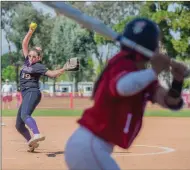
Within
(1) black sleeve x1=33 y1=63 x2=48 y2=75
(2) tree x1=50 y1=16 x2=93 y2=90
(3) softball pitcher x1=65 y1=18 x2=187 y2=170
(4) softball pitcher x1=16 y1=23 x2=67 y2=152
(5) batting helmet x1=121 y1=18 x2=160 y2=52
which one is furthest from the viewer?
(2) tree x1=50 y1=16 x2=93 y2=90

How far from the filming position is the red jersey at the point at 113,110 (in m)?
3.98

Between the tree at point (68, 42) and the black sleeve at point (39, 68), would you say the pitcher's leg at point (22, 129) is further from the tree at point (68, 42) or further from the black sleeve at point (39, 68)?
the tree at point (68, 42)

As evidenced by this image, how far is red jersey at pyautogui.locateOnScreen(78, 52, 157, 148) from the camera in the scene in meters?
3.98

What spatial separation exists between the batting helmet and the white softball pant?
0.73m

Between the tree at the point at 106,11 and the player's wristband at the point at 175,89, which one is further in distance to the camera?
the tree at the point at 106,11

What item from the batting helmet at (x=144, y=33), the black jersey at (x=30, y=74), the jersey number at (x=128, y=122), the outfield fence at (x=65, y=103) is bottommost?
the outfield fence at (x=65, y=103)

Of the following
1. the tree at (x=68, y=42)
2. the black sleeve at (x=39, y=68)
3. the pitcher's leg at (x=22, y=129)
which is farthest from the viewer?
the tree at (x=68, y=42)

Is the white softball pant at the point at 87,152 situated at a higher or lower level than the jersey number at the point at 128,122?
lower

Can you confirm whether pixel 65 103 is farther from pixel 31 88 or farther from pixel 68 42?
pixel 31 88

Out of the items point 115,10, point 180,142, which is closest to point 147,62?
point 180,142

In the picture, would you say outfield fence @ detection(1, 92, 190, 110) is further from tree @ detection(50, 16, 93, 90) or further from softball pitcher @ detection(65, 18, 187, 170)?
softball pitcher @ detection(65, 18, 187, 170)

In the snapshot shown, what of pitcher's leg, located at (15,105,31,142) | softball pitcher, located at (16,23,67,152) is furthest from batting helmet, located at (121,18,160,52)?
pitcher's leg, located at (15,105,31,142)

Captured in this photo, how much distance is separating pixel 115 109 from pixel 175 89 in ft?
1.87

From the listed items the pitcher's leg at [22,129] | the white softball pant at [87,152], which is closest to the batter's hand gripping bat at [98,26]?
the white softball pant at [87,152]
